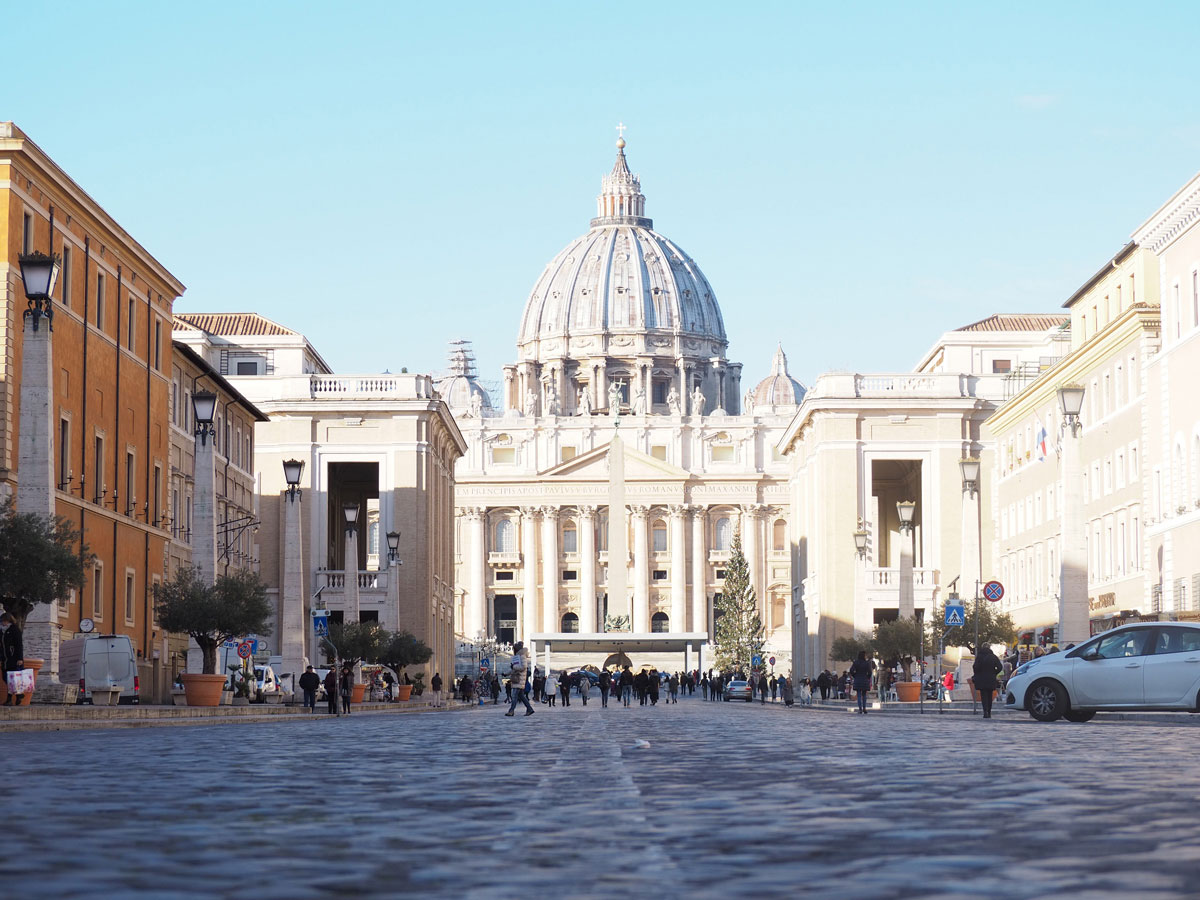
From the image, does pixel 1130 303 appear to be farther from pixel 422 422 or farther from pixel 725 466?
pixel 725 466


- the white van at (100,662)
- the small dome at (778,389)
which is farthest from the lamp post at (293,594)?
the small dome at (778,389)

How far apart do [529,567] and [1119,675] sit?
5178 inches

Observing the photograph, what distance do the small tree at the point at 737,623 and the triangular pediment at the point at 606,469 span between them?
14226 mm

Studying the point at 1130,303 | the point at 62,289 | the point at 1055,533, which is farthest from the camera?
the point at 1055,533

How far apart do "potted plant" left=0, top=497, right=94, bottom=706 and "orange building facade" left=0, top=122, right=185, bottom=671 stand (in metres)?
8.17

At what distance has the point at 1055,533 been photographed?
66.7 m

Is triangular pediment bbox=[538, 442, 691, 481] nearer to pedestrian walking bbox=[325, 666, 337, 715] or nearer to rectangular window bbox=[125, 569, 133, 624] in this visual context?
rectangular window bbox=[125, 569, 133, 624]

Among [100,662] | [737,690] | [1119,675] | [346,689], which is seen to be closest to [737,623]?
[737,690]

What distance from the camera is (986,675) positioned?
3347 centimetres

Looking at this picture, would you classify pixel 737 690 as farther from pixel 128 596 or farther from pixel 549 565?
pixel 549 565

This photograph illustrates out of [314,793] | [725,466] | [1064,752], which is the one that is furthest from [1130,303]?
[725,466]

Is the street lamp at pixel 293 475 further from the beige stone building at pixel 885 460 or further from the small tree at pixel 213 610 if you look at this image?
the beige stone building at pixel 885 460

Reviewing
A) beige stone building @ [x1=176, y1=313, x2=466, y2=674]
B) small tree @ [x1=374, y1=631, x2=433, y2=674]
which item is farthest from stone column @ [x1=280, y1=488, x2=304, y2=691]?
beige stone building @ [x1=176, y1=313, x2=466, y2=674]

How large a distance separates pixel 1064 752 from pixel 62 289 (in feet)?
107
